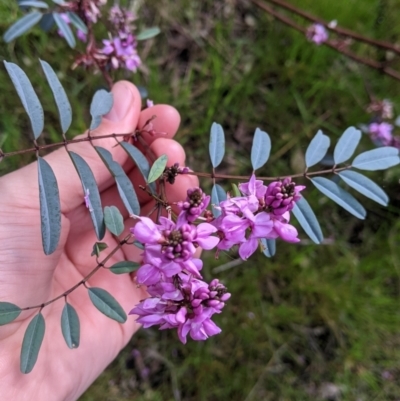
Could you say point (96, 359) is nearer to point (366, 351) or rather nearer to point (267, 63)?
point (366, 351)

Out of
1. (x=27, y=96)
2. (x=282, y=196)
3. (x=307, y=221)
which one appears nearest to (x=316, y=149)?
(x=307, y=221)

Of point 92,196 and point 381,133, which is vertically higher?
point 92,196

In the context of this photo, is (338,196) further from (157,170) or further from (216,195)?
(157,170)

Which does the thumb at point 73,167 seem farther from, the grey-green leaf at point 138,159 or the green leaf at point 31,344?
the green leaf at point 31,344

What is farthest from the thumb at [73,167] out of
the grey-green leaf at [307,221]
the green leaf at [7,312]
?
the grey-green leaf at [307,221]

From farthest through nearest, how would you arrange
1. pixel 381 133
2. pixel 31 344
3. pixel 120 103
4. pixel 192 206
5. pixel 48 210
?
pixel 381 133
pixel 120 103
pixel 31 344
pixel 48 210
pixel 192 206

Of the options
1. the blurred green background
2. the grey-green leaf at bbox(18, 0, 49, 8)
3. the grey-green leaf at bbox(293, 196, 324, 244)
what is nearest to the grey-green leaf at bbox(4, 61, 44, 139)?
the grey-green leaf at bbox(18, 0, 49, 8)
